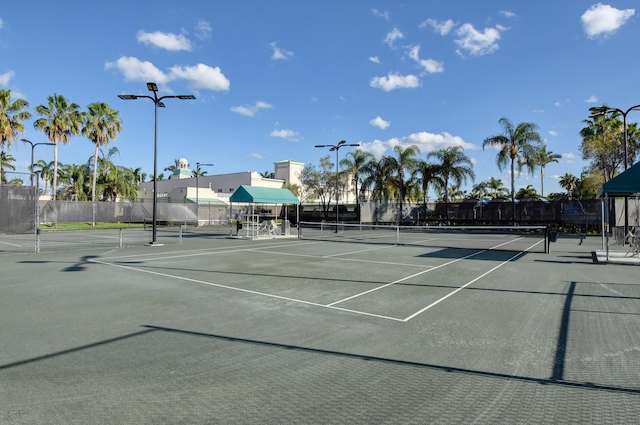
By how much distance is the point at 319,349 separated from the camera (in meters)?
5.26

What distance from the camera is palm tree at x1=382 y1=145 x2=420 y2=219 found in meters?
42.0

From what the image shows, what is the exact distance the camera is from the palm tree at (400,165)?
4197 centimetres

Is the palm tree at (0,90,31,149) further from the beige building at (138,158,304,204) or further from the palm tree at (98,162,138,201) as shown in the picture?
the beige building at (138,158,304,204)

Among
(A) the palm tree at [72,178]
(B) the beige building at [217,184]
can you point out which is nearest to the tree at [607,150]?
(B) the beige building at [217,184]

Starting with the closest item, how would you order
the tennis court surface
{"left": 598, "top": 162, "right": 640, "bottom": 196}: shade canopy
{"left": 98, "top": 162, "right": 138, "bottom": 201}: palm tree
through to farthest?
1. the tennis court surface
2. {"left": 598, "top": 162, "right": 640, "bottom": 196}: shade canopy
3. {"left": 98, "top": 162, "right": 138, "bottom": 201}: palm tree

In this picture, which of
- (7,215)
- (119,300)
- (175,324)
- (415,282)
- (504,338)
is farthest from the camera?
(7,215)

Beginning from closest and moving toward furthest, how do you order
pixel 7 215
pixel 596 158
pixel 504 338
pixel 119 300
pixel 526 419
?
pixel 526 419 → pixel 504 338 → pixel 119 300 → pixel 7 215 → pixel 596 158

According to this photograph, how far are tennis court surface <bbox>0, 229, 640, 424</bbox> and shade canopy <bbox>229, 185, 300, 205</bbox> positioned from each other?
14.4 meters

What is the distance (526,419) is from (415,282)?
6.77m

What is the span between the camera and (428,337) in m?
5.79

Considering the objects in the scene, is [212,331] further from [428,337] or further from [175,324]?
[428,337]

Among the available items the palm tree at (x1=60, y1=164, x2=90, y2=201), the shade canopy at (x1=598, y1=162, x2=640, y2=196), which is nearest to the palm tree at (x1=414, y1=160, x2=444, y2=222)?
the shade canopy at (x1=598, y1=162, x2=640, y2=196)

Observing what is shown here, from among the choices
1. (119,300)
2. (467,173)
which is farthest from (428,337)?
(467,173)

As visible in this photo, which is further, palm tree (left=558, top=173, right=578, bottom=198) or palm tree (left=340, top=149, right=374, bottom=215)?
palm tree (left=558, top=173, right=578, bottom=198)
